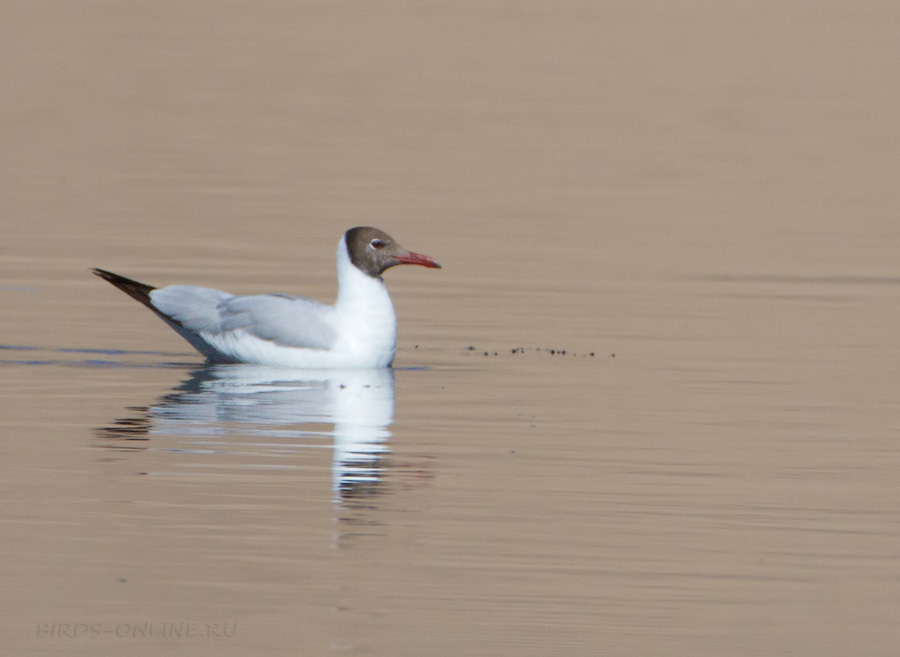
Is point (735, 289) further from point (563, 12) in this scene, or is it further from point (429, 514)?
point (563, 12)

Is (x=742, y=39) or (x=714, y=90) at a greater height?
(x=742, y=39)

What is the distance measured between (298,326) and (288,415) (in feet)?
5.77

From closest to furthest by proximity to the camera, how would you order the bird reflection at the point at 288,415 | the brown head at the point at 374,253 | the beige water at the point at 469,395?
1. the beige water at the point at 469,395
2. the bird reflection at the point at 288,415
3. the brown head at the point at 374,253

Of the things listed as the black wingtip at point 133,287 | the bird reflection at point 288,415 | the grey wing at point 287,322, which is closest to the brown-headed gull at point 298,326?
the grey wing at point 287,322

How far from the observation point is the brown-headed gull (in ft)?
46.1

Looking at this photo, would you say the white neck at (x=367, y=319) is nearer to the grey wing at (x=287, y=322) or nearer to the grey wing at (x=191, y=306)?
the grey wing at (x=287, y=322)

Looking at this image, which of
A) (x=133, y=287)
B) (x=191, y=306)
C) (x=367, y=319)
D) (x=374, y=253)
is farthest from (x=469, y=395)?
(x=133, y=287)

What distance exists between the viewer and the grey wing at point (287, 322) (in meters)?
14.0

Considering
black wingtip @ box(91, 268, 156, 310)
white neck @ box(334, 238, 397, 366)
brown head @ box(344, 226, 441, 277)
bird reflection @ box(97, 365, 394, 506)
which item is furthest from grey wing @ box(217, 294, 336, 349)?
black wingtip @ box(91, 268, 156, 310)

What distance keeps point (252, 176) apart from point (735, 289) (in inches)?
389

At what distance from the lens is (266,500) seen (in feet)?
32.4

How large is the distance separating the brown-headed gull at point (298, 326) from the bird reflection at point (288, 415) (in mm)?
107

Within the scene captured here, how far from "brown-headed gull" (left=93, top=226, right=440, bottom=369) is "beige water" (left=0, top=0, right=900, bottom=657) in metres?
0.26

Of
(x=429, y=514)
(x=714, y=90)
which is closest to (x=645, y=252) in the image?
(x=429, y=514)
